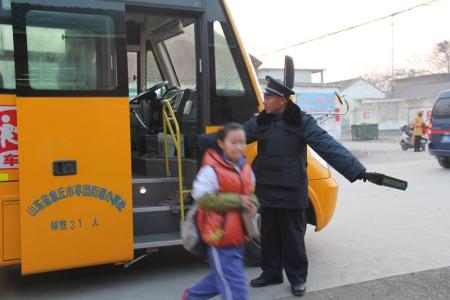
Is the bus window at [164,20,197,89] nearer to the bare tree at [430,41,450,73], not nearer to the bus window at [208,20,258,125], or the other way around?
the bus window at [208,20,258,125]

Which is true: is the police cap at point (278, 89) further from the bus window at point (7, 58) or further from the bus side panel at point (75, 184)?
the bus window at point (7, 58)

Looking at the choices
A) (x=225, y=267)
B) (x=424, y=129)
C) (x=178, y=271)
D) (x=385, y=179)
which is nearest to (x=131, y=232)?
(x=178, y=271)

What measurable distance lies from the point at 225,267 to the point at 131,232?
140 cm

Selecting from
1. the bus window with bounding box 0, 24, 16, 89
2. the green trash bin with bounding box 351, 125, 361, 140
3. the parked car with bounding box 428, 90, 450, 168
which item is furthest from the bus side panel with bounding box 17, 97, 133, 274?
the green trash bin with bounding box 351, 125, 361, 140

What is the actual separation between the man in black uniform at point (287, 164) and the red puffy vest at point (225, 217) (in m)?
1.10

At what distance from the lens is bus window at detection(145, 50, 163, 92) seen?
6.73 m

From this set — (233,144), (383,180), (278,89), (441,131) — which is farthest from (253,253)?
(441,131)

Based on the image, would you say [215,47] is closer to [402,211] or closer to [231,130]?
[231,130]

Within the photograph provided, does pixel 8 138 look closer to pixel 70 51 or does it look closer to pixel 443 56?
pixel 70 51

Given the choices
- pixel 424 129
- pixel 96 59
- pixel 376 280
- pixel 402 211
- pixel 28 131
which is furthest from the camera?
pixel 424 129

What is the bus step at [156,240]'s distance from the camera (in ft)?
14.8

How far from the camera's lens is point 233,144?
326cm

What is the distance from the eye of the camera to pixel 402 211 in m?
8.12

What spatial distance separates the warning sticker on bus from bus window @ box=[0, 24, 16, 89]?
20 centimetres
